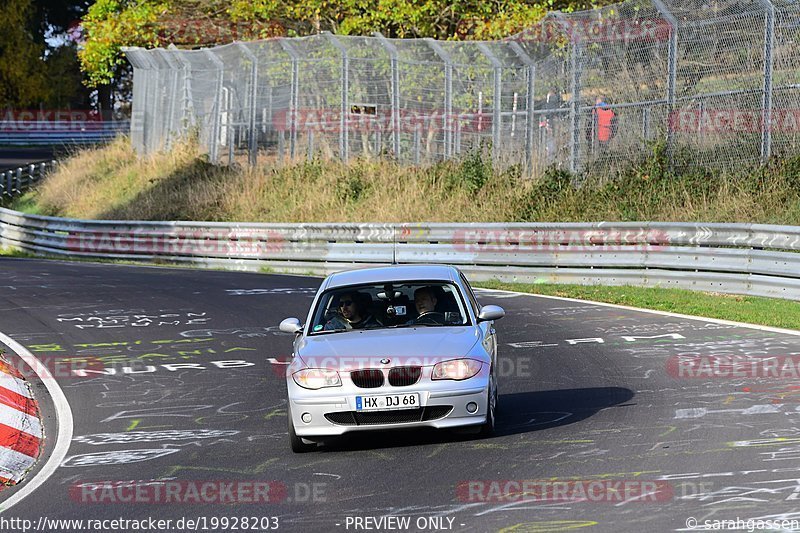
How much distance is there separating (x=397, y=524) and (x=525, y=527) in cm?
72

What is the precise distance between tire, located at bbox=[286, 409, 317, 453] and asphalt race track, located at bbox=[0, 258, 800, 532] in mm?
90

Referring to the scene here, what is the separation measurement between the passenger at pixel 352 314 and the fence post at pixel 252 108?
2426cm

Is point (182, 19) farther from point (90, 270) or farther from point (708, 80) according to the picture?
point (708, 80)

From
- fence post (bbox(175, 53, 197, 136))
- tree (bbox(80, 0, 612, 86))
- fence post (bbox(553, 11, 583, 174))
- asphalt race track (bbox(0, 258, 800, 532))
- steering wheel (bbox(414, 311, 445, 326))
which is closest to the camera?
asphalt race track (bbox(0, 258, 800, 532))

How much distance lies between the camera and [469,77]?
2872 centimetres

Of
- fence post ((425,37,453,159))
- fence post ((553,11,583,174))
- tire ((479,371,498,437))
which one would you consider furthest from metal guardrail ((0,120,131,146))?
tire ((479,371,498,437))

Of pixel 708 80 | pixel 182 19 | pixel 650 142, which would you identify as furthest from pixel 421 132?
pixel 182 19

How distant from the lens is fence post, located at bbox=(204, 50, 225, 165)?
35594 mm
